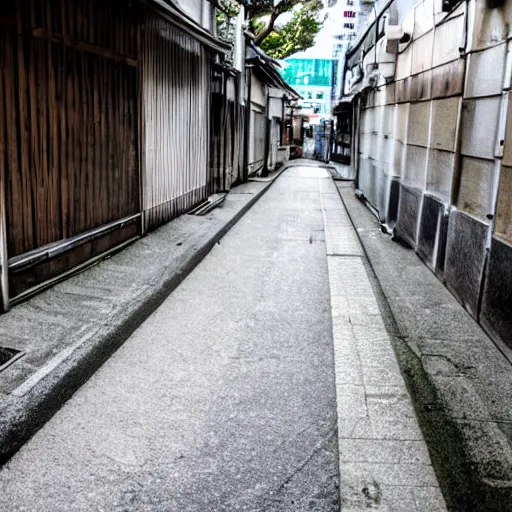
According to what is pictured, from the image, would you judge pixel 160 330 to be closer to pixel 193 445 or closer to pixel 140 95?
pixel 193 445

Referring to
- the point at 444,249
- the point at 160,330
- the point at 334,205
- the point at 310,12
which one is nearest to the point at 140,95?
the point at 160,330

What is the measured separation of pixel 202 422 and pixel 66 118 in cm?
388

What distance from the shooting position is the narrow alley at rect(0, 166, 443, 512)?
11.2ft

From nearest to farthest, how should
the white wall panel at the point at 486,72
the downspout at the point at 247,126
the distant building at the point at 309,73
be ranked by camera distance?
the white wall panel at the point at 486,72
the downspout at the point at 247,126
the distant building at the point at 309,73

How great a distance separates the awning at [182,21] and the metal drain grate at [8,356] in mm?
5160

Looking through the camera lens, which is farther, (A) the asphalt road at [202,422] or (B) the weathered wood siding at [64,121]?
(B) the weathered wood siding at [64,121]

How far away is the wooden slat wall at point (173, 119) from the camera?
951 centimetres

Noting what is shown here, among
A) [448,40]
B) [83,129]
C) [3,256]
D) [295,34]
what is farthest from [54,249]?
[295,34]

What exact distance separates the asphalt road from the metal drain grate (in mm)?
533

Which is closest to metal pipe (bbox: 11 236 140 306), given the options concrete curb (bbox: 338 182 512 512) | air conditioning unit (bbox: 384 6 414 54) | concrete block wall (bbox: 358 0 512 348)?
concrete curb (bbox: 338 182 512 512)

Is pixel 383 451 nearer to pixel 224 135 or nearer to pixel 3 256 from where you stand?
pixel 3 256

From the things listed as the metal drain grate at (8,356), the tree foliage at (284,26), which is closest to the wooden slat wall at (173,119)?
the metal drain grate at (8,356)

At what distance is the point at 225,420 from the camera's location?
14.0 ft

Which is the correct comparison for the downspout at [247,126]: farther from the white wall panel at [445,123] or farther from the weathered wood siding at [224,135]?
the white wall panel at [445,123]
